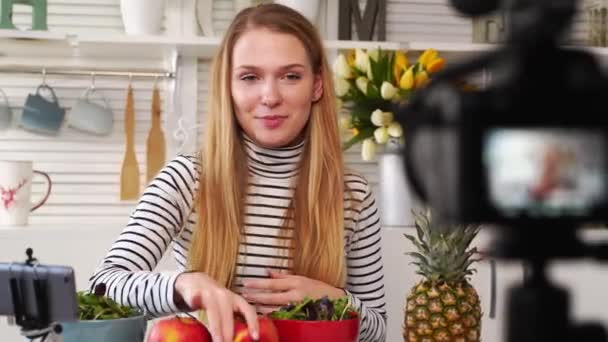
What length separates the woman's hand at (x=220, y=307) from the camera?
924mm

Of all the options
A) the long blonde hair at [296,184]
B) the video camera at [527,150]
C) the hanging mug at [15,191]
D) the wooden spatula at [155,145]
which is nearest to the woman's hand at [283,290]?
the long blonde hair at [296,184]

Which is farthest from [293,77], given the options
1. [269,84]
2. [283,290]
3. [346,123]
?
[346,123]

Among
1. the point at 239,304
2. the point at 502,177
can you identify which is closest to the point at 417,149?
the point at 502,177

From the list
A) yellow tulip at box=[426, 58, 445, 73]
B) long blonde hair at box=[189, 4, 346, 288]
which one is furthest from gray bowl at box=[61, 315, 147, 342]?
yellow tulip at box=[426, 58, 445, 73]

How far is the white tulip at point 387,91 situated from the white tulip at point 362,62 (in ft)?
0.23

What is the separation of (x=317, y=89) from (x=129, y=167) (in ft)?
3.40

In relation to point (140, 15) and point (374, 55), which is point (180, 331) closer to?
point (374, 55)

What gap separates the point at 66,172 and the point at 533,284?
87.5 inches

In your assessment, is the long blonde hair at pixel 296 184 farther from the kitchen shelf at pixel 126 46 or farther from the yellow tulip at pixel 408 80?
the kitchen shelf at pixel 126 46

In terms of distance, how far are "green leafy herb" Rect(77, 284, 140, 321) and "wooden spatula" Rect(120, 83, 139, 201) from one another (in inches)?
55.1

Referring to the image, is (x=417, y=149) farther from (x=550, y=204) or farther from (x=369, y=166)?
(x=369, y=166)

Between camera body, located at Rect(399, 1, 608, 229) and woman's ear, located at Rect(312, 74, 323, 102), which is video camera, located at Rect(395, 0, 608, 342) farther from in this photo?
woman's ear, located at Rect(312, 74, 323, 102)

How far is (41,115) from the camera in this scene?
235 centimetres

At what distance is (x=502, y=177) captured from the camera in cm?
38
